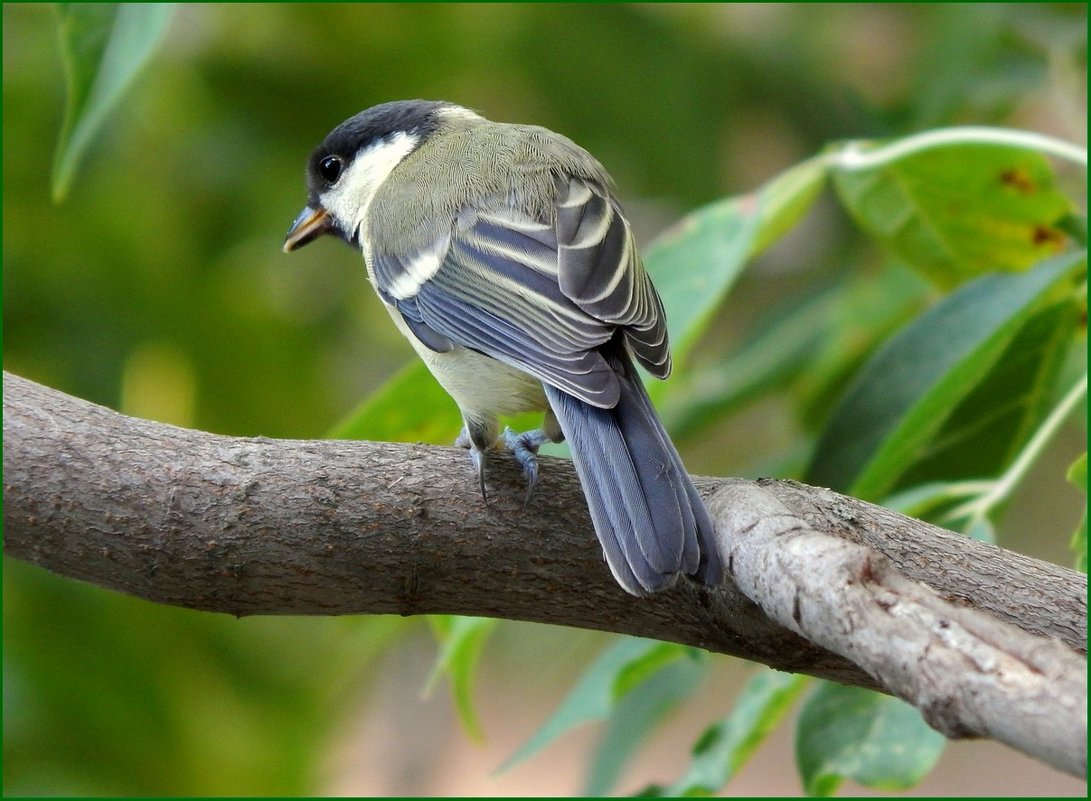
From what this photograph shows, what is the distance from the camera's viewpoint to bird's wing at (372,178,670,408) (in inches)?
62.2

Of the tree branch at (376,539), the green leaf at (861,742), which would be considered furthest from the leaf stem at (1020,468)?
the tree branch at (376,539)

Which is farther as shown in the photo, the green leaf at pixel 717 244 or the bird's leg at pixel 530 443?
the green leaf at pixel 717 244

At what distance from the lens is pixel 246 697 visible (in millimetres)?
2916

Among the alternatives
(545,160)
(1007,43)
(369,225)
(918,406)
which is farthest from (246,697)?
(1007,43)

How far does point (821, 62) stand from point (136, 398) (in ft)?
7.15

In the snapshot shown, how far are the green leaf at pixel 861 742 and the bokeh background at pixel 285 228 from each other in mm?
671

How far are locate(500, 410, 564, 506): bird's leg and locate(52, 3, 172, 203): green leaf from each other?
0.78 metres

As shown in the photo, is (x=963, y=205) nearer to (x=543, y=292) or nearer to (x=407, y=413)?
(x=543, y=292)

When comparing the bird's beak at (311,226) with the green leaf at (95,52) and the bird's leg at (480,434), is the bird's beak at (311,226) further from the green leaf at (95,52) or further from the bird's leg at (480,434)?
the bird's leg at (480,434)

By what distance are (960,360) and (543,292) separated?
0.67 meters

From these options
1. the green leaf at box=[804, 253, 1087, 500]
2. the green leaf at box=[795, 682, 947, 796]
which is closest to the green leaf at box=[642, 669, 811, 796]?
the green leaf at box=[795, 682, 947, 796]

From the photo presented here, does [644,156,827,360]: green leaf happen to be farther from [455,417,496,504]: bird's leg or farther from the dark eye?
the dark eye

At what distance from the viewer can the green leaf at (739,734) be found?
174cm

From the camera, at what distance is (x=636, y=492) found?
1.38 m
